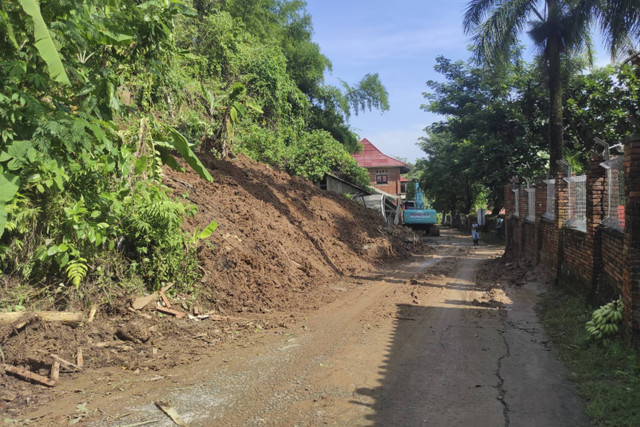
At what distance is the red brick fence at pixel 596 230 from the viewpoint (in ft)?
19.0

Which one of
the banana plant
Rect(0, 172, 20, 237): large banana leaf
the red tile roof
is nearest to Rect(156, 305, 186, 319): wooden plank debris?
Rect(0, 172, 20, 237): large banana leaf

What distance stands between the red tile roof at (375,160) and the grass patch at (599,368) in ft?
164

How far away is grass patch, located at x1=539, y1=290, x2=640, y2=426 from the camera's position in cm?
427

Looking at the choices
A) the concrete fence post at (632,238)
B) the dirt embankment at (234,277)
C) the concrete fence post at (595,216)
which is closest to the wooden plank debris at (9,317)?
the dirt embankment at (234,277)

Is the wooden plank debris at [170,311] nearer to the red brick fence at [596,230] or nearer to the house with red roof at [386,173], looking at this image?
the red brick fence at [596,230]

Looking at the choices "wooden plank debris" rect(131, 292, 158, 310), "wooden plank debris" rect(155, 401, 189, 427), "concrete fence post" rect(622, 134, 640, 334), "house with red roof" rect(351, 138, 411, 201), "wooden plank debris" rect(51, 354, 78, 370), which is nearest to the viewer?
"wooden plank debris" rect(155, 401, 189, 427)

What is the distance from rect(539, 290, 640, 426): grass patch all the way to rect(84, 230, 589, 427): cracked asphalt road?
168 mm

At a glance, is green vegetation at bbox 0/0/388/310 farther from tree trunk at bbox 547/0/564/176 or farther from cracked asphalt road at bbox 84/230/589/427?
tree trunk at bbox 547/0/564/176

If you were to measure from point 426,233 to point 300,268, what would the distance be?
24.8m

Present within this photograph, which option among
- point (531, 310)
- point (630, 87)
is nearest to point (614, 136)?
point (630, 87)

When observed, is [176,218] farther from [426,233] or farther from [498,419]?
[426,233]

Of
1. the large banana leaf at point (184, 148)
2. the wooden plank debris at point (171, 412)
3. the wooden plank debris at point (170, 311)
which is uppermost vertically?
the large banana leaf at point (184, 148)

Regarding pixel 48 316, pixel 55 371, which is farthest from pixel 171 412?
pixel 48 316

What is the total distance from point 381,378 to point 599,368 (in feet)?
8.42
